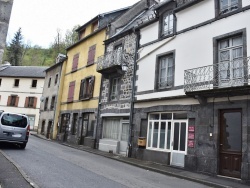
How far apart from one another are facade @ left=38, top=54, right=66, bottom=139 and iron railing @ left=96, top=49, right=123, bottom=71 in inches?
361

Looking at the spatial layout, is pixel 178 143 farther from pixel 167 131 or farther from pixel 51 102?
pixel 51 102

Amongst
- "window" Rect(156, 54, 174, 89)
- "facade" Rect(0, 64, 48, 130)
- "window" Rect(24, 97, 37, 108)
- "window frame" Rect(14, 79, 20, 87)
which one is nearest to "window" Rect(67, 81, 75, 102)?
"window" Rect(156, 54, 174, 89)

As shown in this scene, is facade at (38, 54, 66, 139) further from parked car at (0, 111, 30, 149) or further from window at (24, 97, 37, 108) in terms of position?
window at (24, 97, 37, 108)

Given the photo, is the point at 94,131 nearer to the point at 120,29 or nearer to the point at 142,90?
the point at 142,90

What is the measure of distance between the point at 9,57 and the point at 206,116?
54362 mm

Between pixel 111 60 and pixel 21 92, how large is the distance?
2996cm

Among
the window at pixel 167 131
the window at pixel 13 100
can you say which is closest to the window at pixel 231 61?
the window at pixel 167 131

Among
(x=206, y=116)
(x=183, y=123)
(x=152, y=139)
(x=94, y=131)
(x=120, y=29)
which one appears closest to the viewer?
(x=206, y=116)

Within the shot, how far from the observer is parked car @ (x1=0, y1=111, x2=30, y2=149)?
40.3 ft

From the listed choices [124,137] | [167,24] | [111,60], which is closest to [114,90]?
[111,60]

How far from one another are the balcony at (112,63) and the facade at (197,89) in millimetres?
1840

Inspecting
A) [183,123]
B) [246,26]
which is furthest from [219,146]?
[246,26]

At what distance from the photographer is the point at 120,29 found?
1961 centimetres

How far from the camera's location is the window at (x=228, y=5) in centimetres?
1080
